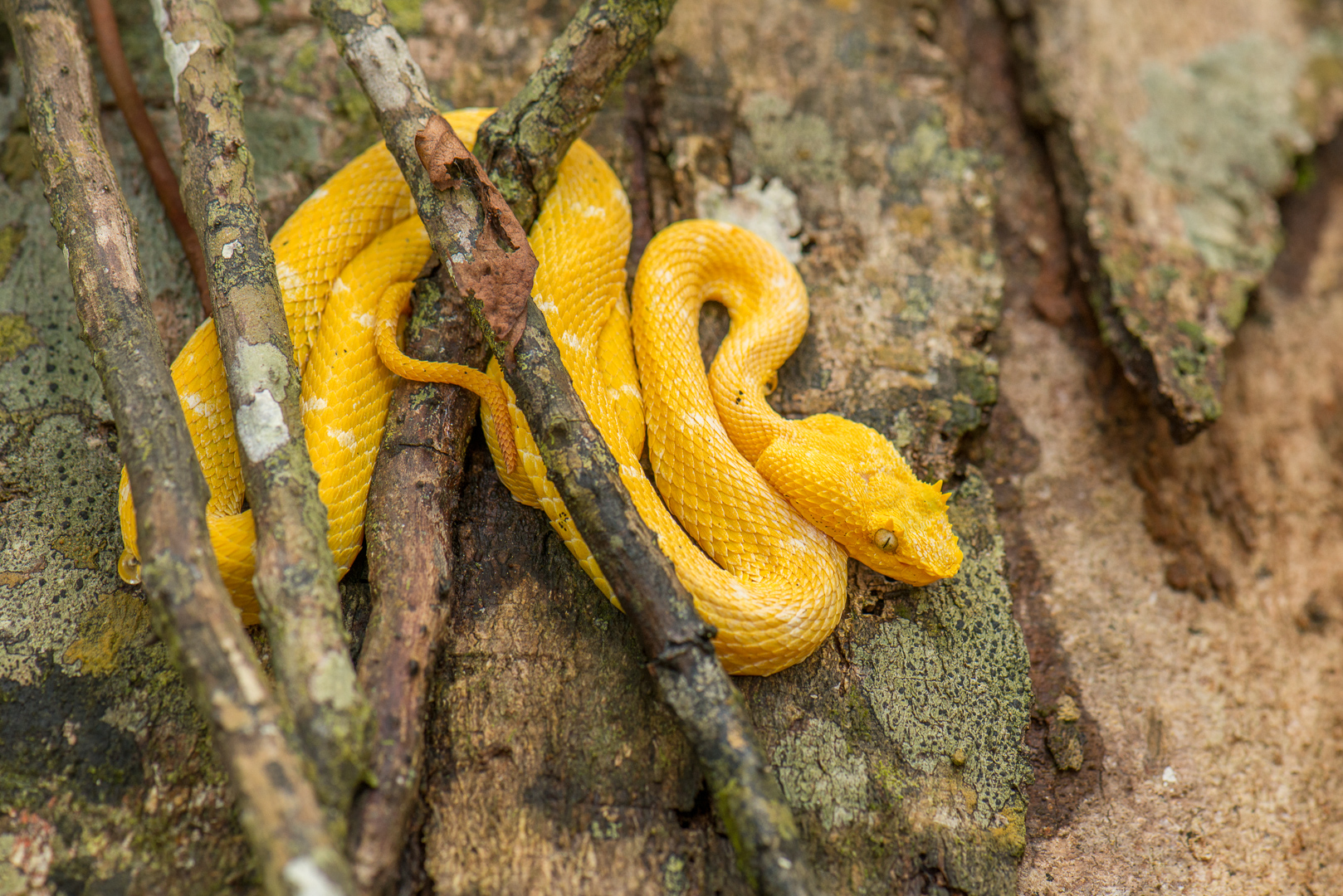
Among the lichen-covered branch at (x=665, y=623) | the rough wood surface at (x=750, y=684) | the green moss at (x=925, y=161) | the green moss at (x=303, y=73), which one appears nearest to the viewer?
the lichen-covered branch at (x=665, y=623)

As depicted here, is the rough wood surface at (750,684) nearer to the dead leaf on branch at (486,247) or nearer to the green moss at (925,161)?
the green moss at (925,161)

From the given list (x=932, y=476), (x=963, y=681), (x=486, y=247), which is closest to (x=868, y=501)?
(x=932, y=476)

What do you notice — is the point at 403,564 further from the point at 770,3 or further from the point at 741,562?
the point at 770,3

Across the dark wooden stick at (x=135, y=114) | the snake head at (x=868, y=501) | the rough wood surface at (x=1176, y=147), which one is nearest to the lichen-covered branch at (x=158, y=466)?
the dark wooden stick at (x=135, y=114)

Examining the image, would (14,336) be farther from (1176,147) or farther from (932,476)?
(1176,147)

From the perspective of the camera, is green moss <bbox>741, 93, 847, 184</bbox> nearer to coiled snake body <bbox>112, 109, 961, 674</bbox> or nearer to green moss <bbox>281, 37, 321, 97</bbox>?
coiled snake body <bbox>112, 109, 961, 674</bbox>

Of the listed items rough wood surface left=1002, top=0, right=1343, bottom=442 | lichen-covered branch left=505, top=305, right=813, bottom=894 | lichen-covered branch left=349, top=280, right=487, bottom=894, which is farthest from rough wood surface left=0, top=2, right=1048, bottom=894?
rough wood surface left=1002, top=0, right=1343, bottom=442
